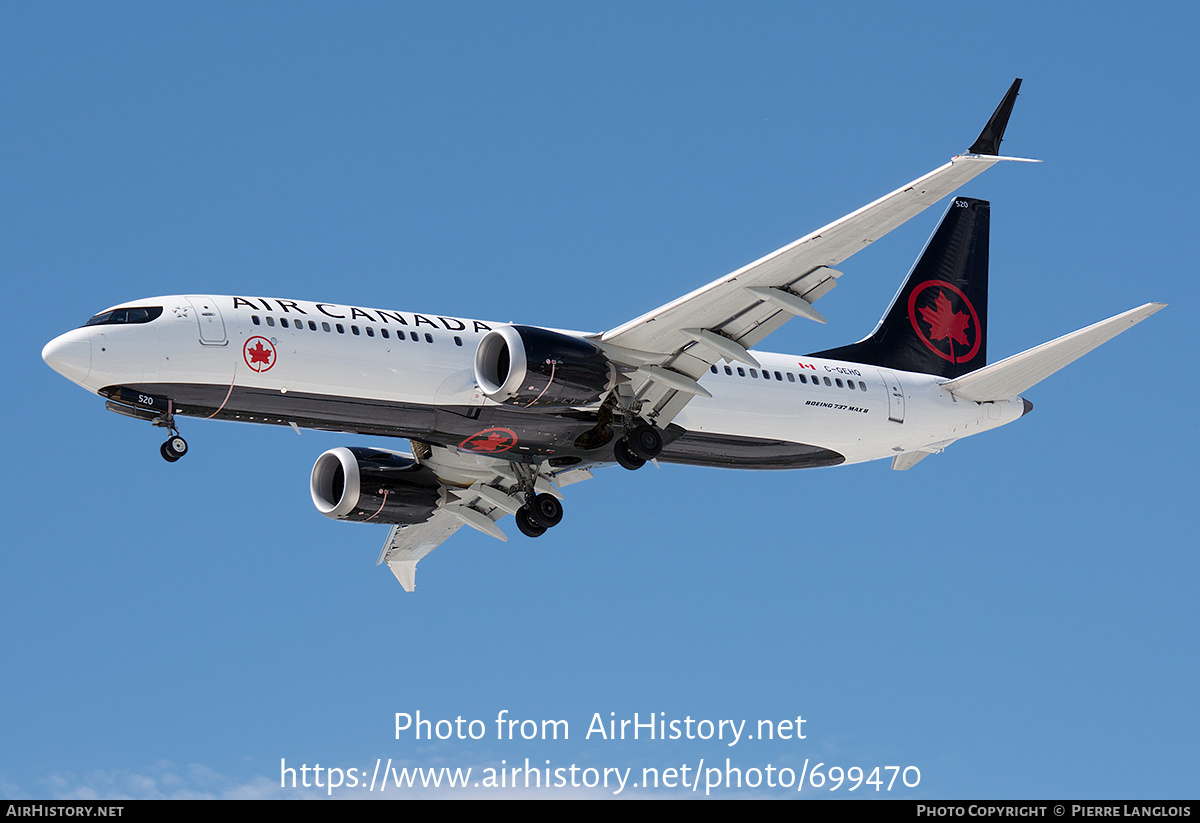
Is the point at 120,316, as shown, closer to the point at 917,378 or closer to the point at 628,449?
the point at 628,449

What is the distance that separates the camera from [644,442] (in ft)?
111

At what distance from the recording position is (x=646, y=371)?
32844 millimetres

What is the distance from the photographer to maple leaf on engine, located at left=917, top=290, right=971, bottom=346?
41031 millimetres

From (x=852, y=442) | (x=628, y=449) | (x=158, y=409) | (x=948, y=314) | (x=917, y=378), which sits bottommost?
(x=158, y=409)

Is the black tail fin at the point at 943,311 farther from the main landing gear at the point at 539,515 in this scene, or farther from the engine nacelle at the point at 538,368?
the engine nacelle at the point at 538,368

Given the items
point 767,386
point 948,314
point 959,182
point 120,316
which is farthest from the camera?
point 948,314

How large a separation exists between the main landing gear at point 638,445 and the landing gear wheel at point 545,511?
336 cm

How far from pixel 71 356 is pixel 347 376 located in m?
5.52

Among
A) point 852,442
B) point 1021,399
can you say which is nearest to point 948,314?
point 1021,399

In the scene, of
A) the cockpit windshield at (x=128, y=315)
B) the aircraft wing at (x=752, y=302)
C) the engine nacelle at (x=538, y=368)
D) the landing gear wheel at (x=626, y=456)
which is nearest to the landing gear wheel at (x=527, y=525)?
the landing gear wheel at (x=626, y=456)

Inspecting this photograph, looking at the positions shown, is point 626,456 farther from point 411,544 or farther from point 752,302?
point 411,544

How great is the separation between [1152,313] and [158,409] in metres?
20.7

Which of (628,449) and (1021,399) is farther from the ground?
(1021,399)

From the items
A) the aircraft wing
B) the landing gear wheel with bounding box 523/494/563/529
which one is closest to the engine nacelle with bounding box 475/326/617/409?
the aircraft wing
